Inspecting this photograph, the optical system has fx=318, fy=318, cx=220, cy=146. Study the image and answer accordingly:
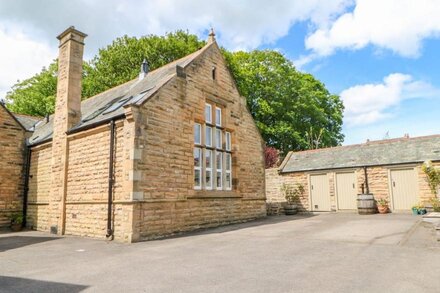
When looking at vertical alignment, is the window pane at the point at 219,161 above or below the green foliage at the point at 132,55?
below

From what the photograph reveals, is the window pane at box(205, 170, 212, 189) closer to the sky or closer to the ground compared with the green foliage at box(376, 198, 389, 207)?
closer to the sky

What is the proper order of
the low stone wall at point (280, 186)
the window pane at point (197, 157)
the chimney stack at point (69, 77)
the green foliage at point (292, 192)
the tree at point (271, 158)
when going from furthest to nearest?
the tree at point (271, 158) < the green foliage at point (292, 192) < the low stone wall at point (280, 186) < the chimney stack at point (69, 77) < the window pane at point (197, 157)

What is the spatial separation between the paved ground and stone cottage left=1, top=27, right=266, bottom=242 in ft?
4.33

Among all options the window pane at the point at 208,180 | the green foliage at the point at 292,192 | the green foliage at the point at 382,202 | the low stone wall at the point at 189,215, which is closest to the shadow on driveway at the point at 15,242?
the low stone wall at the point at 189,215

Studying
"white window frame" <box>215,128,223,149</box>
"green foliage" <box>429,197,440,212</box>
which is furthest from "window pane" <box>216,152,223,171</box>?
"green foliage" <box>429,197,440,212</box>

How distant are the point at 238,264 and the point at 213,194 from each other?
6.52 m

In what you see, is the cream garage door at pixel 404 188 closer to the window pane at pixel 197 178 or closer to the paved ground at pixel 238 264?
the paved ground at pixel 238 264

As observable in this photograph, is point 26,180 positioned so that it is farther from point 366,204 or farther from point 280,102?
point 280,102

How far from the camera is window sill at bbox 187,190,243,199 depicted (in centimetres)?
1222

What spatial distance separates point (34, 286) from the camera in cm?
528

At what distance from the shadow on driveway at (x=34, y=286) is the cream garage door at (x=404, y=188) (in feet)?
56.1

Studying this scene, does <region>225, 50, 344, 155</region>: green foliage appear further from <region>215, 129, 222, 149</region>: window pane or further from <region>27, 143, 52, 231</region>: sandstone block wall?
<region>27, 143, 52, 231</region>: sandstone block wall

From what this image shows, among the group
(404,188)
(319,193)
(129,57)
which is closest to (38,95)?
(129,57)

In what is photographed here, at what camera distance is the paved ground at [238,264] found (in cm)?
507
